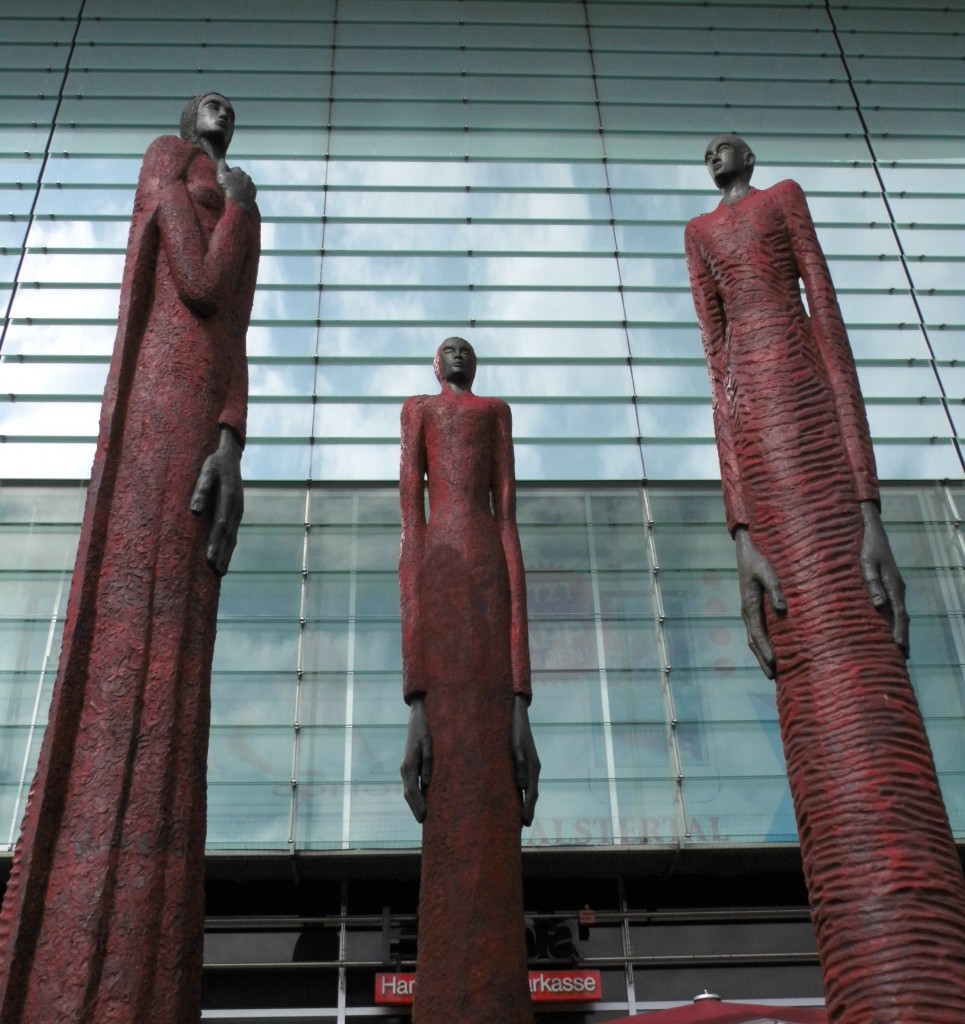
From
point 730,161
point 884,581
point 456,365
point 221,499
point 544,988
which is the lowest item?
point 884,581

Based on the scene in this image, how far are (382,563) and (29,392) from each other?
5666 mm

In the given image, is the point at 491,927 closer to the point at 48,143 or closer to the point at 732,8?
the point at 48,143

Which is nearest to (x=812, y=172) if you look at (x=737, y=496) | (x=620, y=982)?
(x=620, y=982)

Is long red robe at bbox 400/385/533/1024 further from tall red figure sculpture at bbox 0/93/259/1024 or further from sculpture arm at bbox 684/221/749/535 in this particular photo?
tall red figure sculpture at bbox 0/93/259/1024

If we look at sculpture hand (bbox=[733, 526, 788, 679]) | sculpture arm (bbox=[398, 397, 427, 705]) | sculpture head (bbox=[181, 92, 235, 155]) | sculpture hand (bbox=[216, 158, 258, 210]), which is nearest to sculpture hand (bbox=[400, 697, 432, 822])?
sculpture arm (bbox=[398, 397, 427, 705])

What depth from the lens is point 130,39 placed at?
1978 cm

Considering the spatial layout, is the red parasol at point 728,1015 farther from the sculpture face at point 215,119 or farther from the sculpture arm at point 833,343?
the sculpture face at point 215,119

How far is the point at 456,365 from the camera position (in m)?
7.24

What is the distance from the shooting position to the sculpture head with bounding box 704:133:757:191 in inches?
260

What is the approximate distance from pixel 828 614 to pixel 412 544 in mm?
2411

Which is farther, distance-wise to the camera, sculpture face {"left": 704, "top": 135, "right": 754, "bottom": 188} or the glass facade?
the glass facade

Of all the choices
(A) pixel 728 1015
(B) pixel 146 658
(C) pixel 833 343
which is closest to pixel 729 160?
(C) pixel 833 343

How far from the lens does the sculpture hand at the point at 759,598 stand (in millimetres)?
5012

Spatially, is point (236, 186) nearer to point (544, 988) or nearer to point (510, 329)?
point (544, 988)
